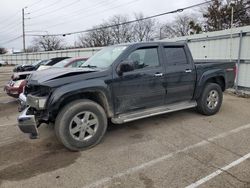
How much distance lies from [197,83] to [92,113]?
2801mm

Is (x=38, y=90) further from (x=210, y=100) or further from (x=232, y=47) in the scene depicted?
(x=232, y=47)

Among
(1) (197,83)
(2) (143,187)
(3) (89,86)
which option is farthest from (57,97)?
(1) (197,83)

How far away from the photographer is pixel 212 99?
6.07 metres

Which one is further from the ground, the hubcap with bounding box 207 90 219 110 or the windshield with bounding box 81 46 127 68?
the windshield with bounding box 81 46 127 68

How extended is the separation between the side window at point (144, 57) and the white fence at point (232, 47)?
16.6ft

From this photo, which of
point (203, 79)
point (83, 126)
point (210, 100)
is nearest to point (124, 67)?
point (83, 126)

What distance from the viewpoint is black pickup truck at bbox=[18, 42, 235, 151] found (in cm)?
395

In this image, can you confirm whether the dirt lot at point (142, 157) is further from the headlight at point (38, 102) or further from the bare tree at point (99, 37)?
the bare tree at point (99, 37)

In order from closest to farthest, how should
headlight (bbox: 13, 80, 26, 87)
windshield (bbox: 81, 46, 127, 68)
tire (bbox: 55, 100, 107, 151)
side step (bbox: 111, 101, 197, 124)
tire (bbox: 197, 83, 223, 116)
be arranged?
tire (bbox: 55, 100, 107, 151) < side step (bbox: 111, 101, 197, 124) < windshield (bbox: 81, 46, 127, 68) < tire (bbox: 197, 83, 223, 116) < headlight (bbox: 13, 80, 26, 87)

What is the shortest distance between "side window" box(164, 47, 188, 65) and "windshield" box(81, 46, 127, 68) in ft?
3.57

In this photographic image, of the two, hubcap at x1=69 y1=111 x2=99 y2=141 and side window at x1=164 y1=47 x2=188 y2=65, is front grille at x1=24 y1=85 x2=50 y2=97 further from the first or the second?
side window at x1=164 y1=47 x2=188 y2=65

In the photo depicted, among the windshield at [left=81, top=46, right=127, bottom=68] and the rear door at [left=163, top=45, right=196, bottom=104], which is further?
the rear door at [left=163, top=45, right=196, bottom=104]

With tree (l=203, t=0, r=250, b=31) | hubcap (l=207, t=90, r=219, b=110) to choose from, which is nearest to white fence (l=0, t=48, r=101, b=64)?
hubcap (l=207, t=90, r=219, b=110)

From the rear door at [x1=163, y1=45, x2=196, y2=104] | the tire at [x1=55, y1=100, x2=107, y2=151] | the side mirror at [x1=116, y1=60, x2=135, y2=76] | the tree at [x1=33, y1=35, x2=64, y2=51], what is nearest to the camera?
the tire at [x1=55, y1=100, x2=107, y2=151]
